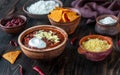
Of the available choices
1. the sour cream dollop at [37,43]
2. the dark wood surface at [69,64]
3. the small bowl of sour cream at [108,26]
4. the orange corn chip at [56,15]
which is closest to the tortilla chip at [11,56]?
the dark wood surface at [69,64]

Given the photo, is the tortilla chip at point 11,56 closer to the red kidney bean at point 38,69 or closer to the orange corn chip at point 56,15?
the red kidney bean at point 38,69

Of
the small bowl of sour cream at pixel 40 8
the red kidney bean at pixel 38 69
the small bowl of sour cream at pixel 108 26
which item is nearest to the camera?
the red kidney bean at pixel 38 69

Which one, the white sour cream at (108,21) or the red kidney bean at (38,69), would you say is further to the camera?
the white sour cream at (108,21)

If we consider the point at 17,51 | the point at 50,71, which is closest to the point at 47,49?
the point at 50,71

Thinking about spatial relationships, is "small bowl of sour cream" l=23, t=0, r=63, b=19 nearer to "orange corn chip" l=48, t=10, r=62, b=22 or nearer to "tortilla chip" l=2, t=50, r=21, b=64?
"orange corn chip" l=48, t=10, r=62, b=22

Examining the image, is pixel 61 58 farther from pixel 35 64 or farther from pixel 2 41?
pixel 2 41

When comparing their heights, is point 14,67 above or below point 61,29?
below

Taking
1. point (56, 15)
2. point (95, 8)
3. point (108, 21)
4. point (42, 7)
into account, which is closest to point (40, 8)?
point (42, 7)
